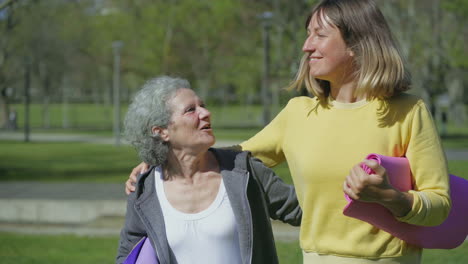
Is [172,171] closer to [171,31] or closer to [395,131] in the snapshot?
[395,131]

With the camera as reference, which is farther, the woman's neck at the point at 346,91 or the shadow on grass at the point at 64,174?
the shadow on grass at the point at 64,174

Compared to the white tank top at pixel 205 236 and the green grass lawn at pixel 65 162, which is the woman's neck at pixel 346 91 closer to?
the white tank top at pixel 205 236

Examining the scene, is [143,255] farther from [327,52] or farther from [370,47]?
[370,47]

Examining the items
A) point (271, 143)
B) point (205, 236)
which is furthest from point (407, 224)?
point (205, 236)

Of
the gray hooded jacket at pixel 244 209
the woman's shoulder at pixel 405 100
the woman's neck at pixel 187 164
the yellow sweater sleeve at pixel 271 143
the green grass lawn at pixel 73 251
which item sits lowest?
the green grass lawn at pixel 73 251

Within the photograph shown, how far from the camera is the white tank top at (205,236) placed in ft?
11.1

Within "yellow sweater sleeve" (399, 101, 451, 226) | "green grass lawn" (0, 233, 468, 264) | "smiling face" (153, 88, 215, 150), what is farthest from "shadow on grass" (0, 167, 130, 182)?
"yellow sweater sleeve" (399, 101, 451, 226)

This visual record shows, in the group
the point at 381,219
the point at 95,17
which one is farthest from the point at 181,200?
the point at 95,17

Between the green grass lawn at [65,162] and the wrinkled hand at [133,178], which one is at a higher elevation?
the wrinkled hand at [133,178]

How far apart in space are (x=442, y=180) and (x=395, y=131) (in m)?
0.23

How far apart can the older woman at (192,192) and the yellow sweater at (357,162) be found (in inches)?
19.7

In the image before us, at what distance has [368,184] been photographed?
2457mm

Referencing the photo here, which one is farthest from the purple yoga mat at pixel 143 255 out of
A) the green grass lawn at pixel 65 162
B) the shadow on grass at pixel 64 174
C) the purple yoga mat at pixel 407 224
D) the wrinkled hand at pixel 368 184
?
the shadow on grass at pixel 64 174

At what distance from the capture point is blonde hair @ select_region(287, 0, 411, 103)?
2.73 metres
